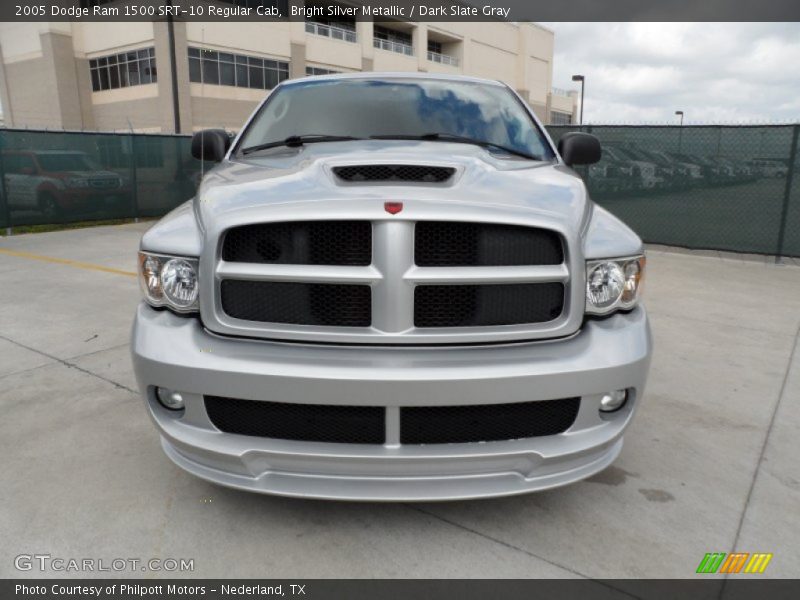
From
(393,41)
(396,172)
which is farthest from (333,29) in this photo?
(396,172)

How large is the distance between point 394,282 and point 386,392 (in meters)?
0.37

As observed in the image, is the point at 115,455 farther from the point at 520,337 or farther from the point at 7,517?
the point at 520,337

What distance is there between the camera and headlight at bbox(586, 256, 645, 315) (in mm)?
2273

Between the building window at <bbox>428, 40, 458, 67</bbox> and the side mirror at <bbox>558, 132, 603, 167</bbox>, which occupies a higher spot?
the building window at <bbox>428, 40, 458, 67</bbox>

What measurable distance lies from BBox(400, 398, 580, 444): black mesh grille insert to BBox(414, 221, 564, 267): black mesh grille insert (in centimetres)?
50

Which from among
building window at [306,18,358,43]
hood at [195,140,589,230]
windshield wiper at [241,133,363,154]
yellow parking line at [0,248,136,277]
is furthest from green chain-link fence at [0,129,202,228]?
building window at [306,18,358,43]

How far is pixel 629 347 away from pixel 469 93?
215 cm

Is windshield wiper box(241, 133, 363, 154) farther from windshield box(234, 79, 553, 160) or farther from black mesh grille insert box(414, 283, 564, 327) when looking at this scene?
black mesh grille insert box(414, 283, 564, 327)

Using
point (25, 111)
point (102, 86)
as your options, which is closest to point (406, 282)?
point (102, 86)

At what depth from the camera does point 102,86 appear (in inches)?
1358

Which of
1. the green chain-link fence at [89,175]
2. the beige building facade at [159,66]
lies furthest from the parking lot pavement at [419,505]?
the beige building facade at [159,66]

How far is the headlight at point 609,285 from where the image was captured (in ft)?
7.46
